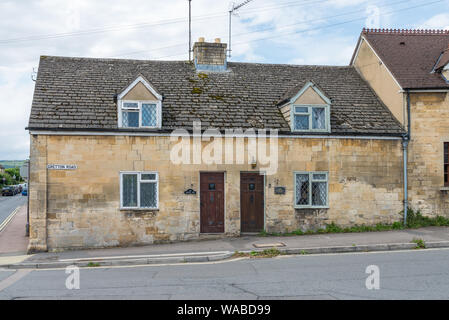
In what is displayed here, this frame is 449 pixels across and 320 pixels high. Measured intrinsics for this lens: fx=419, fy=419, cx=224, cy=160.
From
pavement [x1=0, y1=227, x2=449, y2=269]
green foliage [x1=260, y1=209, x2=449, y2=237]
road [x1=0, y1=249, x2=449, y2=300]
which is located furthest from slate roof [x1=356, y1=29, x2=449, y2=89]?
road [x1=0, y1=249, x2=449, y2=300]

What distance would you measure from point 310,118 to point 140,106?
639 cm

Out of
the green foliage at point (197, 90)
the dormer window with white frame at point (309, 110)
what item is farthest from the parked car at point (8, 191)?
the dormer window with white frame at point (309, 110)

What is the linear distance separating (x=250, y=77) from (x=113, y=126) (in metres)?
7.06

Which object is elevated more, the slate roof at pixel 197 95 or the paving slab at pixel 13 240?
the slate roof at pixel 197 95

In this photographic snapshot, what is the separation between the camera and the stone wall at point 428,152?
16.5 m

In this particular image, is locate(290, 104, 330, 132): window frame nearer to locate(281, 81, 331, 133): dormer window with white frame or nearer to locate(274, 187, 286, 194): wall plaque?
locate(281, 81, 331, 133): dormer window with white frame

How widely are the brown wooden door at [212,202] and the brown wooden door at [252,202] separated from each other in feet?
2.62

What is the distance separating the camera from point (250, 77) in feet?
62.2

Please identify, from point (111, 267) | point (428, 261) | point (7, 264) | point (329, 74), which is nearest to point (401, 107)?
point (329, 74)

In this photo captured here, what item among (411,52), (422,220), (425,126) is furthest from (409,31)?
(422,220)

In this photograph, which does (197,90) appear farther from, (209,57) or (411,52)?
(411,52)

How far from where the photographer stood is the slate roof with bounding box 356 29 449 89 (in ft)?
55.5

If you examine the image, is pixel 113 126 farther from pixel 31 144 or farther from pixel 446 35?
pixel 446 35

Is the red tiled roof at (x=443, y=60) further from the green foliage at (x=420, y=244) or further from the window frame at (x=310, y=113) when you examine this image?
the green foliage at (x=420, y=244)
